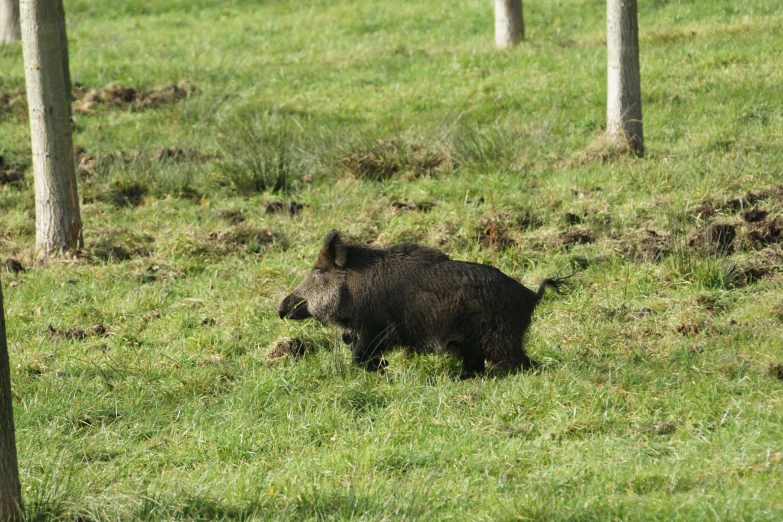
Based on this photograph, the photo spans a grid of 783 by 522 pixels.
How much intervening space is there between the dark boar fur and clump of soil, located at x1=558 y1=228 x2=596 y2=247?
7.52 feet

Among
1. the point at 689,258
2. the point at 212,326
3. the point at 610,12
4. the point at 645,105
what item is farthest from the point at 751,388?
the point at 645,105

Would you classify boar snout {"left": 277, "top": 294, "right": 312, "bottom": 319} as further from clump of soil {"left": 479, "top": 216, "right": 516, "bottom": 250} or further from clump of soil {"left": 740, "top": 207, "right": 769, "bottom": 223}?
clump of soil {"left": 740, "top": 207, "right": 769, "bottom": 223}

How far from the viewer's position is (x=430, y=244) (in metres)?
9.66

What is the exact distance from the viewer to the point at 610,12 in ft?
38.2

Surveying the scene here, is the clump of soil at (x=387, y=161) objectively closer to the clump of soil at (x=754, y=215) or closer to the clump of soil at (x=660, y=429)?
the clump of soil at (x=754, y=215)

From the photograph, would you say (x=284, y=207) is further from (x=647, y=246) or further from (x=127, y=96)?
(x=127, y=96)

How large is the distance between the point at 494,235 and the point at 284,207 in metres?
2.84

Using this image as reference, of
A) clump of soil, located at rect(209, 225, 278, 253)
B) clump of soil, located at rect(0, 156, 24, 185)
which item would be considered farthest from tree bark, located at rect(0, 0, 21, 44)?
clump of soil, located at rect(209, 225, 278, 253)

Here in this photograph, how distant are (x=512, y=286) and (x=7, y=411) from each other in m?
3.51

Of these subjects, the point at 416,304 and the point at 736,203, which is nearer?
the point at 416,304

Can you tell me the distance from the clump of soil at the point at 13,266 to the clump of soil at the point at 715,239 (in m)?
6.47

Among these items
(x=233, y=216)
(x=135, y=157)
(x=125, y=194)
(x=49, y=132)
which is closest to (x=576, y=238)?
(x=233, y=216)

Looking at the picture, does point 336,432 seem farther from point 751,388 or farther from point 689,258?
point 689,258

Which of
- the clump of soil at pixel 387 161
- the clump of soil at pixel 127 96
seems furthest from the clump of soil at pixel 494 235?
the clump of soil at pixel 127 96
